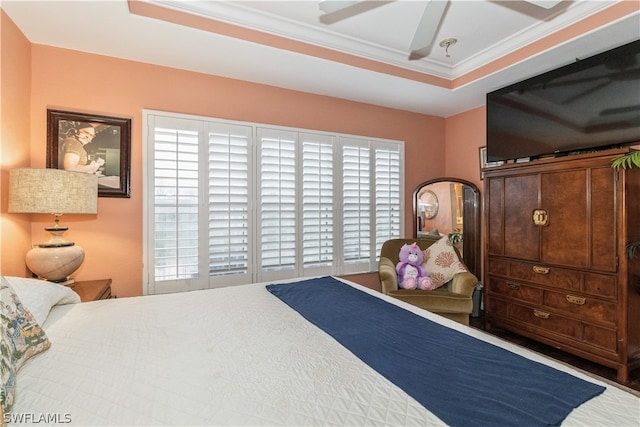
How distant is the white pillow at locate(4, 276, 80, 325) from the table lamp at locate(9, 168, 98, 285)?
496 millimetres

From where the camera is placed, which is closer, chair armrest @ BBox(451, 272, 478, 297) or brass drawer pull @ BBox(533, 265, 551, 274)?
brass drawer pull @ BBox(533, 265, 551, 274)

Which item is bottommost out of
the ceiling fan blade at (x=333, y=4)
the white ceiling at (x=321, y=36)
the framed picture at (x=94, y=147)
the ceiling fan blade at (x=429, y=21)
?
the framed picture at (x=94, y=147)

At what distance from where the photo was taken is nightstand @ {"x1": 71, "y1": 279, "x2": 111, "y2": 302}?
1.96 meters

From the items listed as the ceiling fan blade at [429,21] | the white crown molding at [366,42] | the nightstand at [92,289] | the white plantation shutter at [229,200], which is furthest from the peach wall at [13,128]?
the ceiling fan blade at [429,21]

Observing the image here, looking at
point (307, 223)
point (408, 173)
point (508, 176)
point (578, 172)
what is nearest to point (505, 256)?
point (508, 176)

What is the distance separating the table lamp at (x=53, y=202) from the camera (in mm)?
1836

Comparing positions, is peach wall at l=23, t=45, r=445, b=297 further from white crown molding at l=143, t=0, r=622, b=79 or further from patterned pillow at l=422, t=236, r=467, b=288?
patterned pillow at l=422, t=236, r=467, b=288

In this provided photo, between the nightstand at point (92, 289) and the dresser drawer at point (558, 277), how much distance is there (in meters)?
3.32

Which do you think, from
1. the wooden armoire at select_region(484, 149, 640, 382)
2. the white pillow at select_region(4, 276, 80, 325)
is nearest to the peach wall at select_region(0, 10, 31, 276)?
the white pillow at select_region(4, 276, 80, 325)

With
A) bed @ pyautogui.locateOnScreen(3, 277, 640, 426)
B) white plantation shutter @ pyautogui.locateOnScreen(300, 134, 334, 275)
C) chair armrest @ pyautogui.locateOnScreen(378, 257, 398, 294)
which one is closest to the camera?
bed @ pyautogui.locateOnScreen(3, 277, 640, 426)

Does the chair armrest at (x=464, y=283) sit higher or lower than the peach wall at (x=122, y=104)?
lower

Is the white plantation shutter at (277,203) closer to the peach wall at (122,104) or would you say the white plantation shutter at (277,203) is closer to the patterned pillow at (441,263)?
the peach wall at (122,104)

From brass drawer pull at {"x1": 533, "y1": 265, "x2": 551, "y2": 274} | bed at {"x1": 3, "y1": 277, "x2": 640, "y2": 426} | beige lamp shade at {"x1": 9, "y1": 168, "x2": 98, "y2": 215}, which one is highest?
beige lamp shade at {"x1": 9, "y1": 168, "x2": 98, "y2": 215}

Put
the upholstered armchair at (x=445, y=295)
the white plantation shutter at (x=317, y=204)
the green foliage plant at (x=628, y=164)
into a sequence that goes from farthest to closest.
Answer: the white plantation shutter at (x=317, y=204) → the upholstered armchair at (x=445, y=295) → the green foliage plant at (x=628, y=164)
